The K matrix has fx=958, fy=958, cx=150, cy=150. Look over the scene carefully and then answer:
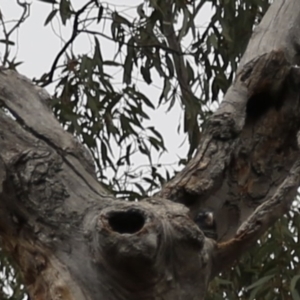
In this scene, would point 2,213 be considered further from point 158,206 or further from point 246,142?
point 246,142

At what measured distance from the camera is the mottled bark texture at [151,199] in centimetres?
126

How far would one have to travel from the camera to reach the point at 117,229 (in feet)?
4.09

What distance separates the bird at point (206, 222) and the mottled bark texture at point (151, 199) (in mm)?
17

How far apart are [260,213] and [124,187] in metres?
1.37

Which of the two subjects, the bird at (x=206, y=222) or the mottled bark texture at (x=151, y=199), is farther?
the bird at (x=206, y=222)

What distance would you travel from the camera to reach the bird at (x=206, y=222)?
143 centimetres

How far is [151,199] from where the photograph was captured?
1.34 meters

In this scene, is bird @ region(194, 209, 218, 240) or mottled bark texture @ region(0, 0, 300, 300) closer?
mottled bark texture @ region(0, 0, 300, 300)

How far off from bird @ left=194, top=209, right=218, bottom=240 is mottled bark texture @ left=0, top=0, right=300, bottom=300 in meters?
0.02

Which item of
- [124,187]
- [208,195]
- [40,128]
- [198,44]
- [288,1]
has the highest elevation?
[198,44]

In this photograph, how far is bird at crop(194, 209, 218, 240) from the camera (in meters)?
1.43

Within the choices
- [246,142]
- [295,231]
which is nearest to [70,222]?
[246,142]

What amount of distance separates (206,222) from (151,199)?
132mm

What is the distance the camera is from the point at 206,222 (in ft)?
4.72
